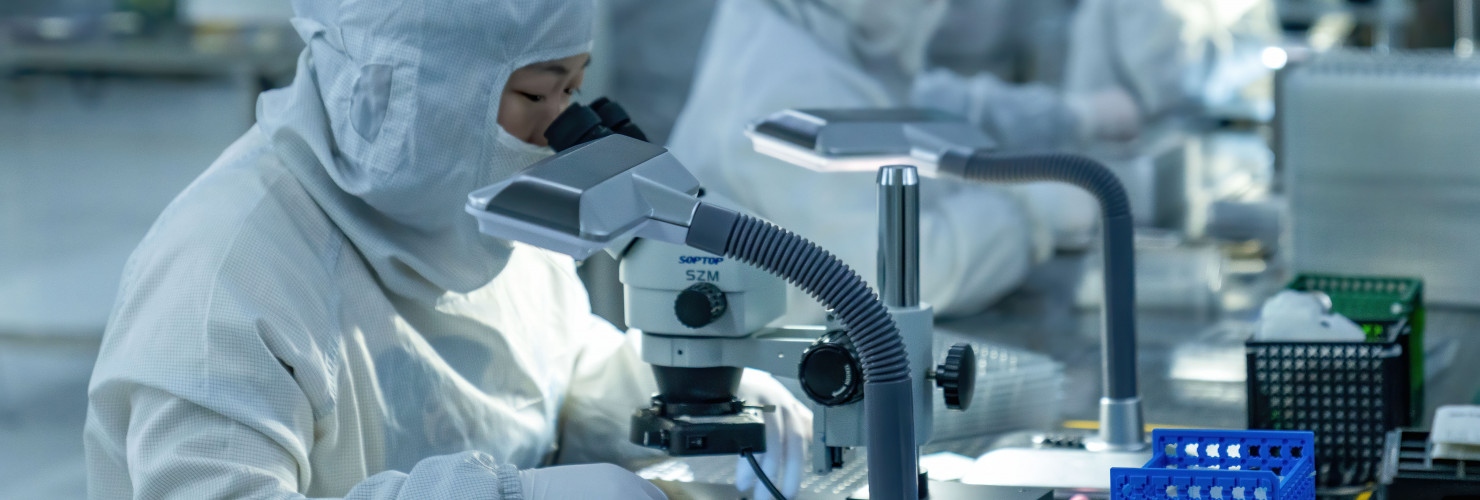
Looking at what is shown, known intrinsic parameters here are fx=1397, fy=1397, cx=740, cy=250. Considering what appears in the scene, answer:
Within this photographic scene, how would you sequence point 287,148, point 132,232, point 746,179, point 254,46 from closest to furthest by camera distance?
point 287,148
point 746,179
point 254,46
point 132,232

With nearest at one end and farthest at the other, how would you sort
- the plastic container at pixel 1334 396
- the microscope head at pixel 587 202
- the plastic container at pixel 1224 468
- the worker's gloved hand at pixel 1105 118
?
the microscope head at pixel 587 202 < the plastic container at pixel 1224 468 < the plastic container at pixel 1334 396 < the worker's gloved hand at pixel 1105 118

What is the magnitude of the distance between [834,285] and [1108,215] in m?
0.57

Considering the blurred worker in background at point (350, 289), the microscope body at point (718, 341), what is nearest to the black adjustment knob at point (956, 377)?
the microscope body at point (718, 341)

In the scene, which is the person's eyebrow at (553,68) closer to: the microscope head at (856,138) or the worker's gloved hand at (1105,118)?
the microscope head at (856,138)

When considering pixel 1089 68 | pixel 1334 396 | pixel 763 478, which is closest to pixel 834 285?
pixel 763 478

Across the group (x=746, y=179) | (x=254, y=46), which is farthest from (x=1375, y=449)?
(x=254, y=46)

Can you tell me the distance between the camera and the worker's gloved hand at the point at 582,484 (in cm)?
106

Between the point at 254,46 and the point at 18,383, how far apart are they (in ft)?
3.98

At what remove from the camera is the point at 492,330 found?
4.58 ft

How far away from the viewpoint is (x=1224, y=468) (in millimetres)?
1090

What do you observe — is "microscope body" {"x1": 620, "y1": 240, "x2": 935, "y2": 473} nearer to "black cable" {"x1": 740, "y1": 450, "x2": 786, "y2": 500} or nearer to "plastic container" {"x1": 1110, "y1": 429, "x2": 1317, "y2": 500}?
"black cable" {"x1": 740, "y1": 450, "x2": 786, "y2": 500}

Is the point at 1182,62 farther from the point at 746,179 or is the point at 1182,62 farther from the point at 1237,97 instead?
the point at 746,179

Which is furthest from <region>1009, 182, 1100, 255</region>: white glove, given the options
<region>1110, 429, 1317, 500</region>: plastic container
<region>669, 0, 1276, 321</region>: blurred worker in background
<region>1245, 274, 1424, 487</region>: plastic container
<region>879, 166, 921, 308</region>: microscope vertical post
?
<region>879, 166, 921, 308</region>: microscope vertical post

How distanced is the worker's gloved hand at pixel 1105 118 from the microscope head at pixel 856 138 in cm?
231
